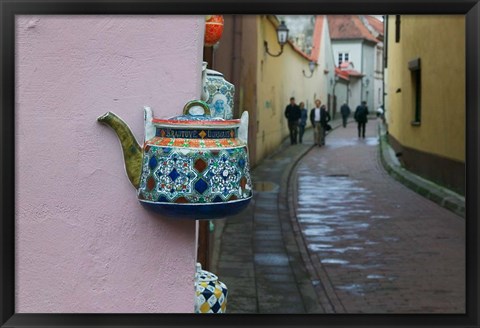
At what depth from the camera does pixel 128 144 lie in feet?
6.99

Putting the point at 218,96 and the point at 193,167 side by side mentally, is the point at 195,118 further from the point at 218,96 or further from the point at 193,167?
the point at 218,96

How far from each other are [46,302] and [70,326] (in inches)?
12.5

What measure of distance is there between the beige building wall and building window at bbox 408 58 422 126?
9cm

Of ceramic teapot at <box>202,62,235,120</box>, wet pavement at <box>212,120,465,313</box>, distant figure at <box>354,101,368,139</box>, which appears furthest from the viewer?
distant figure at <box>354,101,368,139</box>

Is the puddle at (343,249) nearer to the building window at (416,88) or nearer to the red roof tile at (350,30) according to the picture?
the building window at (416,88)

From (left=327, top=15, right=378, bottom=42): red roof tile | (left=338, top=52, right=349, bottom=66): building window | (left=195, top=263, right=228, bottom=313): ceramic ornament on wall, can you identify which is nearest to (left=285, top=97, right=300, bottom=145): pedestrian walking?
(left=195, top=263, right=228, bottom=313): ceramic ornament on wall

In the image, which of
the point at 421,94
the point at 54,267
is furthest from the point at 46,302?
the point at 421,94

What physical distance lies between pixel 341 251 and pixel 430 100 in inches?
243

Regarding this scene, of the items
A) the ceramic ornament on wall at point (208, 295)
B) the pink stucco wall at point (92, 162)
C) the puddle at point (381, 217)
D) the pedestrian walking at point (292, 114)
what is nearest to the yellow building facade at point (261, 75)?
the pedestrian walking at point (292, 114)

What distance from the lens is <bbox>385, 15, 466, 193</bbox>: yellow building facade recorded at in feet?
36.2

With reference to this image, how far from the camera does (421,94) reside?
14469 millimetres

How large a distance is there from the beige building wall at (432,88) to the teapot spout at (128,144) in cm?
703

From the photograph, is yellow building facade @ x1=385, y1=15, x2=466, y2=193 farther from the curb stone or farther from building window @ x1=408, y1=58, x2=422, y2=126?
the curb stone
